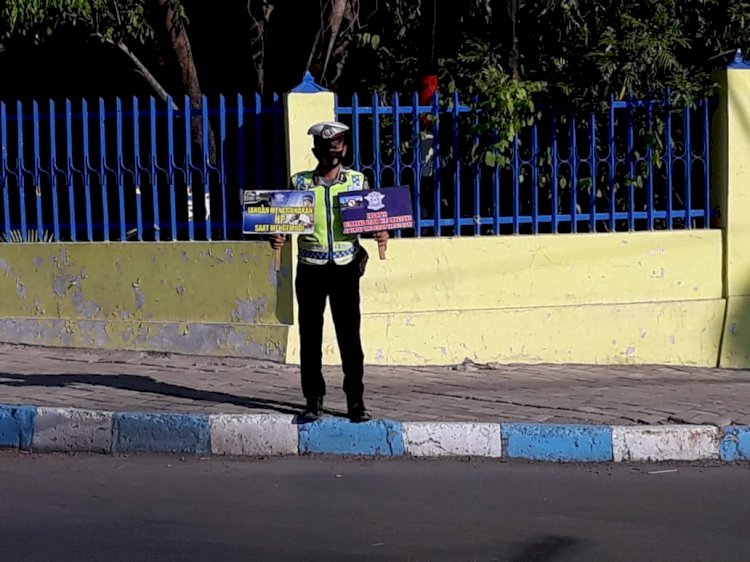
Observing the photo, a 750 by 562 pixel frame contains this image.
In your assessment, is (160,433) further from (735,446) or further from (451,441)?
(735,446)

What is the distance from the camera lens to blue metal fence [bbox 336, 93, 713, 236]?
27.5ft

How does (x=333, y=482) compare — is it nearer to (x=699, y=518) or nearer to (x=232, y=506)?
(x=232, y=506)

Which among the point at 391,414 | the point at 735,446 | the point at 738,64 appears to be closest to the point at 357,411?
the point at 391,414

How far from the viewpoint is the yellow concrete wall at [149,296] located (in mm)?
8250

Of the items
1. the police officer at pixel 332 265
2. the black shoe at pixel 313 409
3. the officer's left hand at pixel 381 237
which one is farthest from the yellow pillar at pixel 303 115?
the black shoe at pixel 313 409

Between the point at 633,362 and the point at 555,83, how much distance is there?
6.95 feet

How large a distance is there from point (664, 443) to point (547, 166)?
298cm

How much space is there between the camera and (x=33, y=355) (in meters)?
8.54

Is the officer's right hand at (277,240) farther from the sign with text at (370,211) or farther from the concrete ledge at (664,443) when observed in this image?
the concrete ledge at (664,443)

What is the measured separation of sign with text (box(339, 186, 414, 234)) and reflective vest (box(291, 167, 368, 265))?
0.07 m

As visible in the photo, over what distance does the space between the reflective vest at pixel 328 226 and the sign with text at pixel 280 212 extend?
57 millimetres

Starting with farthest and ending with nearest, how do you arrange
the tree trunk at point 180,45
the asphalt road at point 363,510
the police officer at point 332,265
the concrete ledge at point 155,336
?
the tree trunk at point 180,45 < the concrete ledge at point 155,336 < the police officer at point 332,265 < the asphalt road at point 363,510

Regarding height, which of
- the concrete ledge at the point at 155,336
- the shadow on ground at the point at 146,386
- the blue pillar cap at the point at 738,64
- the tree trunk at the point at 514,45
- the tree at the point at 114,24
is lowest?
the shadow on ground at the point at 146,386

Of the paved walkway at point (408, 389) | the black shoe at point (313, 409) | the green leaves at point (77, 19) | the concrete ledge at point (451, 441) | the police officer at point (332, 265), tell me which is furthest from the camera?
the green leaves at point (77, 19)
